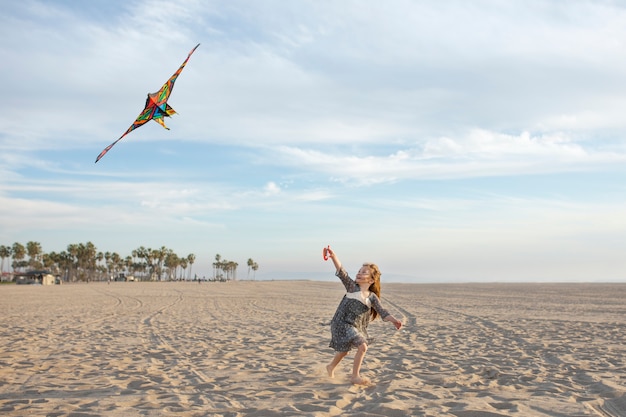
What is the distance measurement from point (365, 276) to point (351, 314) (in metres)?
0.49

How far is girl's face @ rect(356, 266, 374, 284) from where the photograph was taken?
21.0 feet

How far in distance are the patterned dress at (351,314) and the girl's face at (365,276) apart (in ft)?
0.38

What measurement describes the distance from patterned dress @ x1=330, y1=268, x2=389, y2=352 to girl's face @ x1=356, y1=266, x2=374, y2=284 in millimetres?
115

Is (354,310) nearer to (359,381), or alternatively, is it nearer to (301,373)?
(359,381)

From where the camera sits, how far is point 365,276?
21.0 ft

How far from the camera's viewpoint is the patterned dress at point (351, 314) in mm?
6355

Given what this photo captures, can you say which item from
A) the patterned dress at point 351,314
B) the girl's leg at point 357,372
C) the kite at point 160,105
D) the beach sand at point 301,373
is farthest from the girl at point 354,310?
the kite at point 160,105

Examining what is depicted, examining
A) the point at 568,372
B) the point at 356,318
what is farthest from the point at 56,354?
the point at 568,372

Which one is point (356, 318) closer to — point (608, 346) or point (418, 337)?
point (418, 337)

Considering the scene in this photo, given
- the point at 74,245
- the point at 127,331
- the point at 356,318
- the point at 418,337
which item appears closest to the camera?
the point at 356,318

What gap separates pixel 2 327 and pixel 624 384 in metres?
12.5

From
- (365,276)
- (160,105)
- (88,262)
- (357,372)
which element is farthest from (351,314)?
(88,262)

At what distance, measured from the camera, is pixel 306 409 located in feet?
16.5

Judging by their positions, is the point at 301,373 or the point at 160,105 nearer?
the point at 301,373
